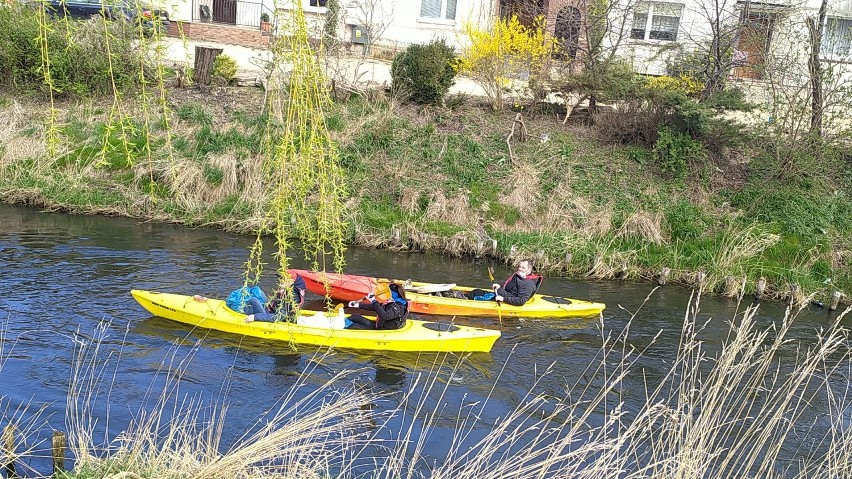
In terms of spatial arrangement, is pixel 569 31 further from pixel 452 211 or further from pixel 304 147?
pixel 304 147

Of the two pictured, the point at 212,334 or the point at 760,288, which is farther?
the point at 760,288

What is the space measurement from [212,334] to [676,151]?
10.4 metres

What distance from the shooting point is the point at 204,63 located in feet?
57.9

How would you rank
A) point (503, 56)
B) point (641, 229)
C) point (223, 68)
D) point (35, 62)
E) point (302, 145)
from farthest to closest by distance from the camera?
point (223, 68) < point (503, 56) < point (35, 62) < point (641, 229) < point (302, 145)

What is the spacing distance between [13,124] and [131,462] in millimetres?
13460

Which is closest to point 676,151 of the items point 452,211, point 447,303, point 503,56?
point 503,56

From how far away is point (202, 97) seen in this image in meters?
17.3

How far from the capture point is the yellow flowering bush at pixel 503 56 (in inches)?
639

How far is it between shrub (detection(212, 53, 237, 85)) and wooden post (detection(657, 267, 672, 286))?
11.5 meters

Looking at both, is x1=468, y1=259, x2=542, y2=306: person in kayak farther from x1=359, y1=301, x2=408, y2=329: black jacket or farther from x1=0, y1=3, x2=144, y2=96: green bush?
x1=0, y1=3, x2=144, y2=96: green bush

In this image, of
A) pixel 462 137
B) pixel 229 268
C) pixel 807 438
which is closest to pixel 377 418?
pixel 807 438

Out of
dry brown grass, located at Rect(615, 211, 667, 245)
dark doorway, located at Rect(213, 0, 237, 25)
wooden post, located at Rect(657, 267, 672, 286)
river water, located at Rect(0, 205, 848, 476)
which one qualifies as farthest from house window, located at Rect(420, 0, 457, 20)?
wooden post, located at Rect(657, 267, 672, 286)

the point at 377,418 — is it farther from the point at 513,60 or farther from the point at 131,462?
the point at 513,60

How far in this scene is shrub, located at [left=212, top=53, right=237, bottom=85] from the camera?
17.8 m
